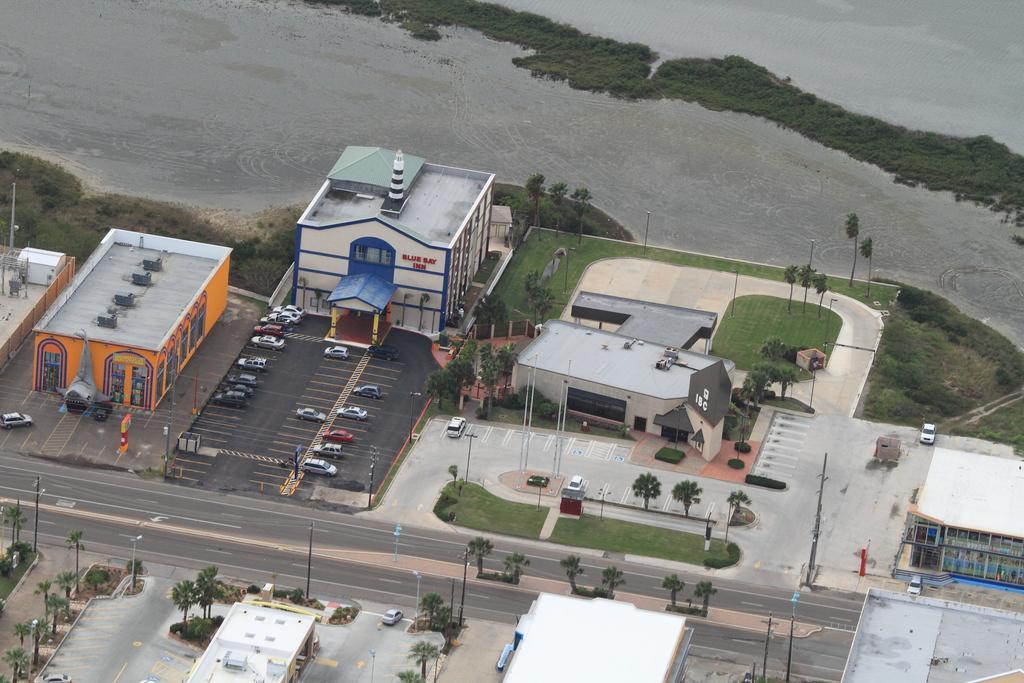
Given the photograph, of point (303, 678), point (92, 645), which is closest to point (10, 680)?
point (92, 645)

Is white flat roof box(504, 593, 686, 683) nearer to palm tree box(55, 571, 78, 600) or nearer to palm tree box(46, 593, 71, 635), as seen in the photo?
palm tree box(46, 593, 71, 635)

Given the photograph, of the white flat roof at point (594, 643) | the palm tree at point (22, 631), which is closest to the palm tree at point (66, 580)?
the palm tree at point (22, 631)

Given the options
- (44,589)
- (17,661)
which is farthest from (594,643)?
(17,661)

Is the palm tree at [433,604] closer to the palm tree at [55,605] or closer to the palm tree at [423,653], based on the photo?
the palm tree at [423,653]

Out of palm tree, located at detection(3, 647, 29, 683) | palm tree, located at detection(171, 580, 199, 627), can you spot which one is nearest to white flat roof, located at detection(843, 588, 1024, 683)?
palm tree, located at detection(171, 580, 199, 627)

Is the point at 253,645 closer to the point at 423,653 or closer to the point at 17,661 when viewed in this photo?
the point at 423,653

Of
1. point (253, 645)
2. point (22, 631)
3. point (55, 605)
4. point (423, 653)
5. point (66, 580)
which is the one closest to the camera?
point (22, 631)

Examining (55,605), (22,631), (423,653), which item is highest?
(423,653)
